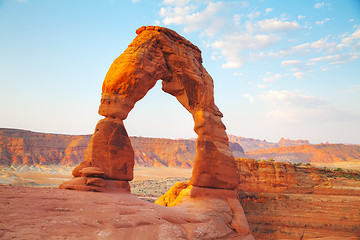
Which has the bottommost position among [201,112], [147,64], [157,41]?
[201,112]

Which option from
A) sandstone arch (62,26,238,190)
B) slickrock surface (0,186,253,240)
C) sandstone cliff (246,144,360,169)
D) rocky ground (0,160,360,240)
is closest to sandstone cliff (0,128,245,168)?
sandstone cliff (246,144,360,169)

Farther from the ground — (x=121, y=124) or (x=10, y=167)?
(x=121, y=124)

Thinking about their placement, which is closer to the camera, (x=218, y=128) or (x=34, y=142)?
(x=218, y=128)

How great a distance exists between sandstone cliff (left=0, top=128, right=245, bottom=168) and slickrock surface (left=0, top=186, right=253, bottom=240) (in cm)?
5709

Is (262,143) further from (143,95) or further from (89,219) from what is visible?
(89,219)

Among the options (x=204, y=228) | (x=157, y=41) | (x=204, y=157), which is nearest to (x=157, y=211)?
(x=204, y=228)

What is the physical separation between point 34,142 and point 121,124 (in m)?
60.6

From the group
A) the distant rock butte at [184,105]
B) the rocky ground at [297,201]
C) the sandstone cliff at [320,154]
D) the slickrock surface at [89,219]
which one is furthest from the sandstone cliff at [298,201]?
the sandstone cliff at [320,154]

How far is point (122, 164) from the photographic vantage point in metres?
9.88

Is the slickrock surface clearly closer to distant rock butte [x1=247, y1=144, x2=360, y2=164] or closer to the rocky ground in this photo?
the rocky ground

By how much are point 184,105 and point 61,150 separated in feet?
194

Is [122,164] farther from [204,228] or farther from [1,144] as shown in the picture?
[1,144]

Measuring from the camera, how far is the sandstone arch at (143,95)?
9.57 m

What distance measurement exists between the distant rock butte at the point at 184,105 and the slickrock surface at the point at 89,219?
68cm
